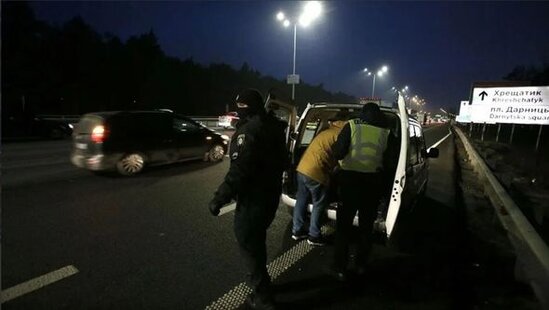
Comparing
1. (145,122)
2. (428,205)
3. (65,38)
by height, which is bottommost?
(428,205)

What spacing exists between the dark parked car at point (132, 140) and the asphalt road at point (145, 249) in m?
0.86

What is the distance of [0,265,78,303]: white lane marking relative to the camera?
11.4 feet

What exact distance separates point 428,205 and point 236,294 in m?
5.02

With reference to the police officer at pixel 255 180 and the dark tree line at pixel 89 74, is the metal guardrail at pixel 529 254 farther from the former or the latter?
the dark tree line at pixel 89 74

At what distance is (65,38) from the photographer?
41344mm

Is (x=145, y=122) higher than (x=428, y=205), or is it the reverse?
(x=145, y=122)

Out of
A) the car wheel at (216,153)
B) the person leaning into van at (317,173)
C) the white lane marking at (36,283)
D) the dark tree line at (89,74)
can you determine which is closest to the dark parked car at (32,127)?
the dark tree line at (89,74)

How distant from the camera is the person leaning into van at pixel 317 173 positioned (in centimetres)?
459

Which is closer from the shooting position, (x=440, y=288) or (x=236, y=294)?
(x=236, y=294)

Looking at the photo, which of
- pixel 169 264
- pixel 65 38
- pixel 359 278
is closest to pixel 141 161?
pixel 169 264

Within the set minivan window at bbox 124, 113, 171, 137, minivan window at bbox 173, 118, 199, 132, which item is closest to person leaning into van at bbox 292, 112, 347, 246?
minivan window at bbox 124, 113, 171, 137

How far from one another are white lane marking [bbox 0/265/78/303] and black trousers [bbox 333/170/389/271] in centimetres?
283

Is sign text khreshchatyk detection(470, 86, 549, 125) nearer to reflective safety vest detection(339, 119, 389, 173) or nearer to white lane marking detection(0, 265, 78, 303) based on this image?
reflective safety vest detection(339, 119, 389, 173)

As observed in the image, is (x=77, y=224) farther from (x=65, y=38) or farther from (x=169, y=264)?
(x=65, y=38)
